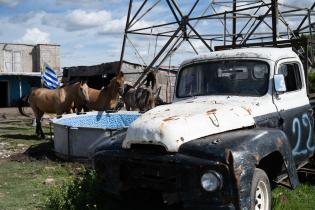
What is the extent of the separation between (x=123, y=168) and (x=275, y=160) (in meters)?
1.88

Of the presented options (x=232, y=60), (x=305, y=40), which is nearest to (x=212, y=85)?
(x=232, y=60)

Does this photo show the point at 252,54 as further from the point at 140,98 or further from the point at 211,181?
the point at 140,98

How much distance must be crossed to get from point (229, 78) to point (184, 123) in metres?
1.67

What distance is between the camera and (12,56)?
47094mm

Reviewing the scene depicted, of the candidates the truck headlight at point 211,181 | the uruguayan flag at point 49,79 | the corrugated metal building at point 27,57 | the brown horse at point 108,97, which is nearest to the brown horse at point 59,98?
the brown horse at point 108,97

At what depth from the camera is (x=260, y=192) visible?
17.0ft

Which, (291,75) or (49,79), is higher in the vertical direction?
(291,75)

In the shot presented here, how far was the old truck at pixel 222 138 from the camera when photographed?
4648 mm

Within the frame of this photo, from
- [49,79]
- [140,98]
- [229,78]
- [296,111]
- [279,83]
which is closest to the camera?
[279,83]

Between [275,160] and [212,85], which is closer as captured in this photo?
[275,160]

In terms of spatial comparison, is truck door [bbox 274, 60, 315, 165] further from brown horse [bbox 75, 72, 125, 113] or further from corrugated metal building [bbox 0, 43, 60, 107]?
corrugated metal building [bbox 0, 43, 60, 107]

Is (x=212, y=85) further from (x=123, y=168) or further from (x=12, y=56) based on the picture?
(x=12, y=56)

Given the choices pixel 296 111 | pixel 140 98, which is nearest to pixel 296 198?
pixel 296 111

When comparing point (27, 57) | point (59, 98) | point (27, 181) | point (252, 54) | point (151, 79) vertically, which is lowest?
point (27, 181)
